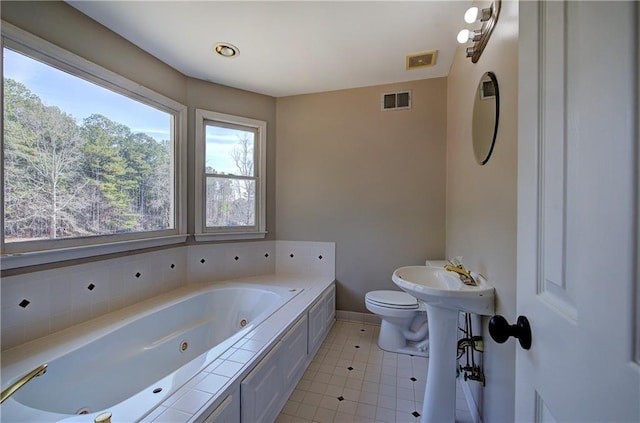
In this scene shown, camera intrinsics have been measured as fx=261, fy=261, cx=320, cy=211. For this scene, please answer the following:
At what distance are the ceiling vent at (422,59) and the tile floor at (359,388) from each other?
2.55m

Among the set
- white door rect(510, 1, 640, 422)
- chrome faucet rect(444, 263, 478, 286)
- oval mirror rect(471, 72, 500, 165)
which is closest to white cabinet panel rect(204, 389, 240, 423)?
white door rect(510, 1, 640, 422)

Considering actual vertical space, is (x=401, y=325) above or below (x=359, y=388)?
above

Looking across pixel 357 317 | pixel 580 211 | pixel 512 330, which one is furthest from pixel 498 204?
pixel 357 317

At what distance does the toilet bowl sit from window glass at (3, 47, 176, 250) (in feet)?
6.94

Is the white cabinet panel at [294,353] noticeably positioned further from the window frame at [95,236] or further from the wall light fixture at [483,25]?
the wall light fixture at [483,25]

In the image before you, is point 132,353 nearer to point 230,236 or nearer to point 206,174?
point 230,236

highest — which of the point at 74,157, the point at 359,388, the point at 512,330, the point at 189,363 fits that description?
the point at 74,157

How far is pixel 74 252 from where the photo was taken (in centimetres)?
165

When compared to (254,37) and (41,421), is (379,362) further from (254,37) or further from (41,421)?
(254,37)

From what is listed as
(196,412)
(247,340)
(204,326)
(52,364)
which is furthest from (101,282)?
(196,412)

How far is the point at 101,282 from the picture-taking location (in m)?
1.83

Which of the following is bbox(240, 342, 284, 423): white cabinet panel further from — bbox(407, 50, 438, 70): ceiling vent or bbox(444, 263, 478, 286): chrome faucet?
bbox(407, 50, 438, 70): ceiling vent

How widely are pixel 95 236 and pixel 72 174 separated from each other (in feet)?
1.43

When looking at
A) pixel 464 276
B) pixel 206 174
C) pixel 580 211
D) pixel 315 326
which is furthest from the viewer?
pixel 206 174
